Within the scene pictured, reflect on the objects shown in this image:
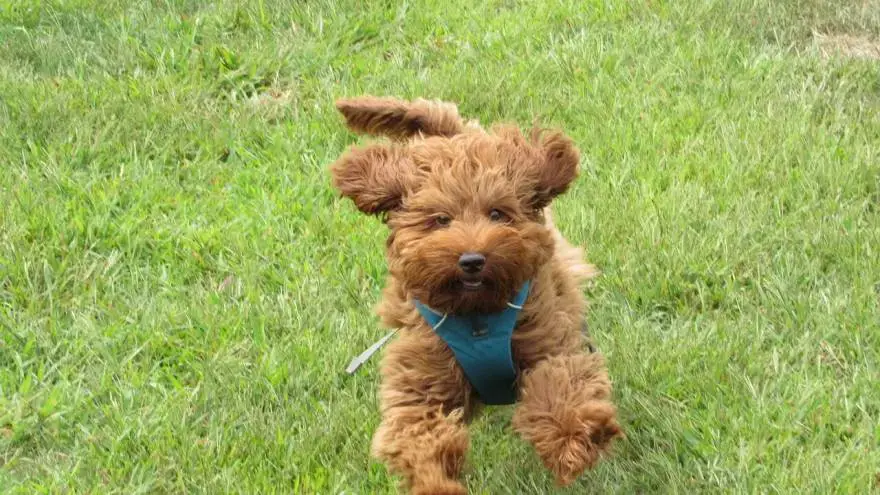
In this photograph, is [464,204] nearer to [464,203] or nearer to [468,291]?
[464,203]

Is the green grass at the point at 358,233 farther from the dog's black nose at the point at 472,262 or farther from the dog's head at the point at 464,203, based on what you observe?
the dog's black nose at the point at 472,262

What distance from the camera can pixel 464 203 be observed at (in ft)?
14.4

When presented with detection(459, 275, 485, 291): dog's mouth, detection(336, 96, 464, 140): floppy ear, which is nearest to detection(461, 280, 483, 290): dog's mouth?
detection(459, 275, 485, 291): dog's mouth

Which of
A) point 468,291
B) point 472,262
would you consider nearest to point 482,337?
point 468,291

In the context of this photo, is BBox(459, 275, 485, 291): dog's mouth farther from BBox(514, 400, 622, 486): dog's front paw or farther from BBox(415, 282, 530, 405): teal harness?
BBox(514, 400, 622, 486): dog's front paw

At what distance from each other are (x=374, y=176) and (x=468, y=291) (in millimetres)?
586

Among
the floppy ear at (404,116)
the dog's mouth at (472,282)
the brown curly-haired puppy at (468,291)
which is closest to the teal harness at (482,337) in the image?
the brown curly-haired puppy at (468,291)

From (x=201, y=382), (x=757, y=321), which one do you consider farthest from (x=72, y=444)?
(x=757, y=321)

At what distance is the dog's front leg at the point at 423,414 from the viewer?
4.25 meters

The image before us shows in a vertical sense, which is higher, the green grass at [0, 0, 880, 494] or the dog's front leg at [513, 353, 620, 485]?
the dog's front leg at [513, 353, 620, 485]

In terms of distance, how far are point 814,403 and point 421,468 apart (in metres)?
1.70

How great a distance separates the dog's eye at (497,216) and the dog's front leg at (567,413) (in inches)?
20.1

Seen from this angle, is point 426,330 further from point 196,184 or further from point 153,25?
point 153,25

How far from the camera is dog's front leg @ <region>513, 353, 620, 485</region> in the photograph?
13.4ft
